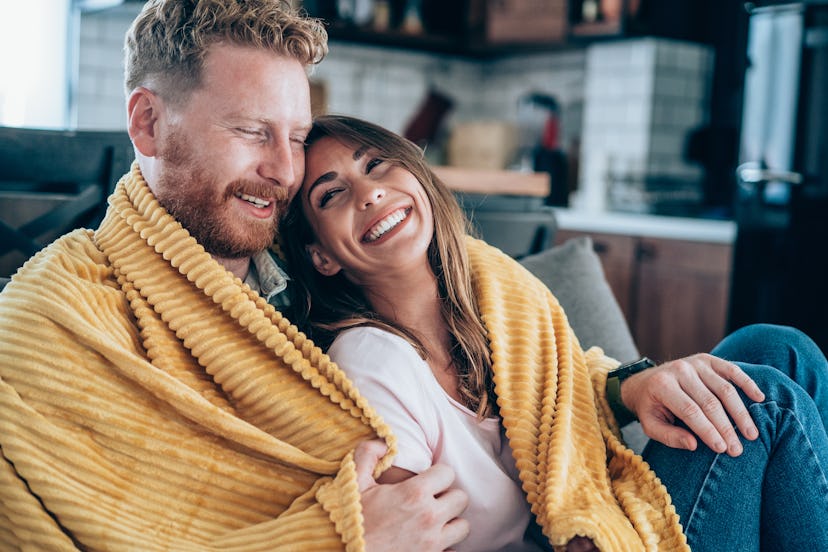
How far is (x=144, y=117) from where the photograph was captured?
4.55 feet

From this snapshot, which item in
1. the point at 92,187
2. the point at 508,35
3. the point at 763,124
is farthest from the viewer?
the point at 508,35

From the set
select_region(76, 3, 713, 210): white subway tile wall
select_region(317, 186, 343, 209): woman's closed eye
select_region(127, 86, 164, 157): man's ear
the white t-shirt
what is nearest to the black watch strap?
the white t-shirt

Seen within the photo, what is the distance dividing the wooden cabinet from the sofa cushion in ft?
5.75

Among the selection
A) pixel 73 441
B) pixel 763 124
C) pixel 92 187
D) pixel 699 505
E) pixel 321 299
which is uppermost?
pixel 763 124

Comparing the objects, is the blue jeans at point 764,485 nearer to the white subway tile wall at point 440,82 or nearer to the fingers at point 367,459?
the fingers at point 367,459

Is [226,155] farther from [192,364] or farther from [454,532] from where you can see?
[454,532]

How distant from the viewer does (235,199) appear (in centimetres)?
136

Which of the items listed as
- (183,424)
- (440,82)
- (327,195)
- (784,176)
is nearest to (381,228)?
(327,195)

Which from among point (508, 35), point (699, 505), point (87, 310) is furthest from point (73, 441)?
point (508, 35)

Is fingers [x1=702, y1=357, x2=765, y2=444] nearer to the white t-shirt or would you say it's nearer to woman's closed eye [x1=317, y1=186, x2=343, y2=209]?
the white t-shirt

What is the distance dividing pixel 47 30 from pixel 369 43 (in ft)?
5.62

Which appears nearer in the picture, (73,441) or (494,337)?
(73,441)

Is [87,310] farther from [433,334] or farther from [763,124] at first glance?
[763,124]

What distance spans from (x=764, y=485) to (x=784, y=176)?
2.32 meters
